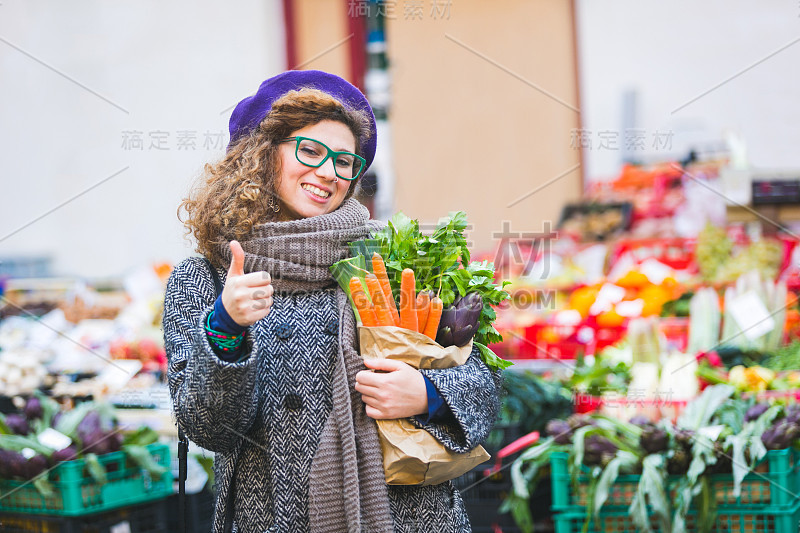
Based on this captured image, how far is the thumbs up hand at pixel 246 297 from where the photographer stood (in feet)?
4.87

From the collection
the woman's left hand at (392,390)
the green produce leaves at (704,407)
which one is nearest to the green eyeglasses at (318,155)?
the woman's left hand at (392,390)

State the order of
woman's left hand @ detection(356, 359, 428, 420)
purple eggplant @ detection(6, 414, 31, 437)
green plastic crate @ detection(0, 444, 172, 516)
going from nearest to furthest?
woman's left hand @ detection(356, 359, 428, 420)
green plastic crate @ detection(0, 444, 172, 516)
purple eggplant @ detection(6, 414, 31, 437)

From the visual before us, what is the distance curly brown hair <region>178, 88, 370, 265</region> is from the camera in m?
1.81

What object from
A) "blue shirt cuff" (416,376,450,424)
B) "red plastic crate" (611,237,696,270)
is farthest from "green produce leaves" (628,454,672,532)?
"red plastic crate" (611,237,696,270)

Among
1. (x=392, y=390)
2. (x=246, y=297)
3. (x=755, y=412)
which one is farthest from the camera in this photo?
(x=755, y=412)

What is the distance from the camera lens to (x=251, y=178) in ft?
6.00

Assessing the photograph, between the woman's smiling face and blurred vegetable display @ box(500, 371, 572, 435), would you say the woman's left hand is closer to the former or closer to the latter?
the woman's smiling face

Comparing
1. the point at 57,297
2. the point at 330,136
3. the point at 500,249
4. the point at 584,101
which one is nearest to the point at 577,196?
the point at 584,101

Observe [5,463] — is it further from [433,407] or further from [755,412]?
[755,412]

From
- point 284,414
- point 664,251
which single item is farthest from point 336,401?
point 664,251

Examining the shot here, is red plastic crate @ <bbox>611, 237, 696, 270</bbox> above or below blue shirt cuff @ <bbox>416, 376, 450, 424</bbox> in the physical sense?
above

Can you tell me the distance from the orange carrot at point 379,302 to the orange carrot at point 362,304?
0.03 ft

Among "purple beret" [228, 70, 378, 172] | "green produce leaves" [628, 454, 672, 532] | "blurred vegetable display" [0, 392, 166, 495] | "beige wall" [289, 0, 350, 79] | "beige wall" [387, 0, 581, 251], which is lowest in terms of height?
"green produce leaves" [628, 454, 672, 532]

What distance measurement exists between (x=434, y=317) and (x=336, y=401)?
10.5 inches
